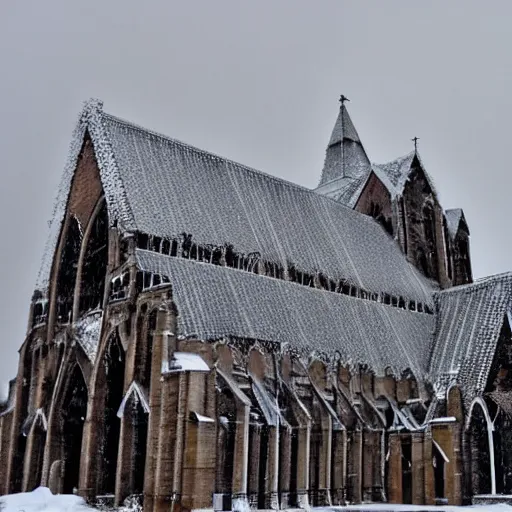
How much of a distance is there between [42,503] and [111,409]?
12.5 ft

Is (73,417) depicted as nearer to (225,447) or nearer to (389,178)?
(225,447)

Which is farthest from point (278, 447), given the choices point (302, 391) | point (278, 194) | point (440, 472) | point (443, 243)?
point (443, 243)

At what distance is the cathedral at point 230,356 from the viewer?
2347 cm

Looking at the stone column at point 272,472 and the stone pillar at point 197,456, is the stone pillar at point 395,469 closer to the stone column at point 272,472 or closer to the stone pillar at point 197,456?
the stone column at point 272,472

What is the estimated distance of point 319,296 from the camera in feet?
102

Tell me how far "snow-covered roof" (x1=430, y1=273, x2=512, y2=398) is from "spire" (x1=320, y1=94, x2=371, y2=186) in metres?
15.1

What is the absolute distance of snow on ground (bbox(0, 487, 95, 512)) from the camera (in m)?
23.0

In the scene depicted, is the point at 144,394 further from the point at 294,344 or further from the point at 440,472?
the point at 440,472

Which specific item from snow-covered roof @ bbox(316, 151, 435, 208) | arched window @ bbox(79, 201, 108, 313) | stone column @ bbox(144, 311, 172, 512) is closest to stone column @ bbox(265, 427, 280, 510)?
stone column @ bbox(144, 311, 172, 512)

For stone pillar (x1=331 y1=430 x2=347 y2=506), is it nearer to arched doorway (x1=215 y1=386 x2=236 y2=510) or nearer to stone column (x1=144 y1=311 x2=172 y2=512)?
arched doorway (x1=215 y1=386 x2=236 y2=510)

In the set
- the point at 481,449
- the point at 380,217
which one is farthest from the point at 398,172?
the point at 481,449

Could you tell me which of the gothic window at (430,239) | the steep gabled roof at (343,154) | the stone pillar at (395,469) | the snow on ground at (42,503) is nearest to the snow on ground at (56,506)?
the snow on ground at (42,503)

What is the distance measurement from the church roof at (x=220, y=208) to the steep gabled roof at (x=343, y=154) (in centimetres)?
1166

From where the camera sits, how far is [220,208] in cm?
3056
